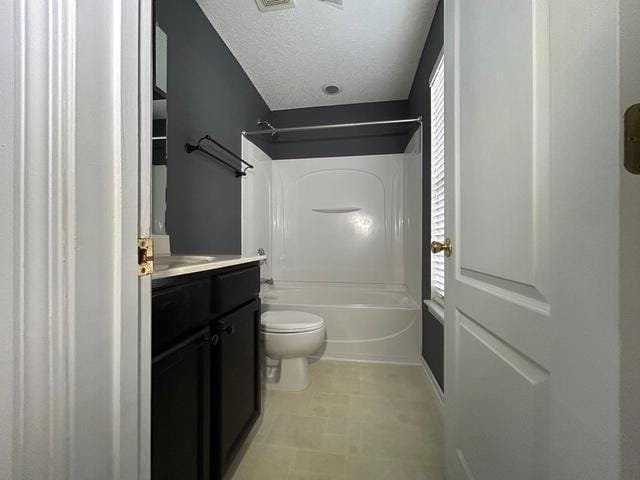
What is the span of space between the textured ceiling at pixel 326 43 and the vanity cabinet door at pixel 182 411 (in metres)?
1.93

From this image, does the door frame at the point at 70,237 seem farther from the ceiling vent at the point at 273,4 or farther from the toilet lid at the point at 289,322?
the ceiling vent at the point at 273,4

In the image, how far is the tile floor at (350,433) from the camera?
1.17m

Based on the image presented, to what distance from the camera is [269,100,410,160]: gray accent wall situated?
2.90m

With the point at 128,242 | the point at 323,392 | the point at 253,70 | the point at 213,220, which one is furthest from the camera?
the point at 253,70

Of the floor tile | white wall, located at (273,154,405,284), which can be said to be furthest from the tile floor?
white wall, located at (273,154,405,284)

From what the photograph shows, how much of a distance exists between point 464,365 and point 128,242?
0.95 metres

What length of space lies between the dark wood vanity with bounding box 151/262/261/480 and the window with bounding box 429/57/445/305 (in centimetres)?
124

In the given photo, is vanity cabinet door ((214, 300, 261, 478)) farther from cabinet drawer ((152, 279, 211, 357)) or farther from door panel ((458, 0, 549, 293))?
door panel ((458, 0, 549, 293))

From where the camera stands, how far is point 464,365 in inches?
33.5

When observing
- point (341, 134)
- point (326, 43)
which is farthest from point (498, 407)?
point (341, 134)

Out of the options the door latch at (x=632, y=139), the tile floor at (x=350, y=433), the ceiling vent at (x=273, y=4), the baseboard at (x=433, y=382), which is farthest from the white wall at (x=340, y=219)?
the door latch at (x=632, y=139)

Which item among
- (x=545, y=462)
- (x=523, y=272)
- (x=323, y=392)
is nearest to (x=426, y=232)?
(x=323, y=392)

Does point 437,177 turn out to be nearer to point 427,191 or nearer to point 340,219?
point 427,191

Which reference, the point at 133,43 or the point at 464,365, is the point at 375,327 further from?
the point at 133,43
